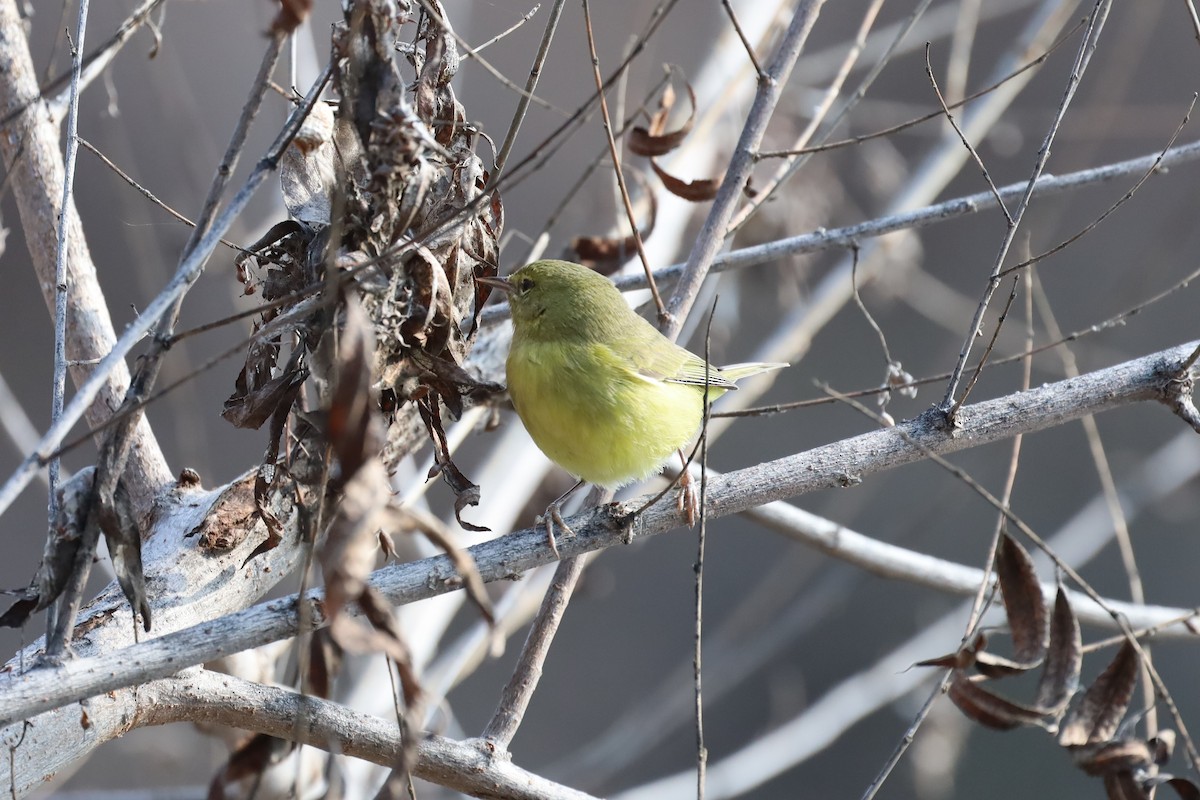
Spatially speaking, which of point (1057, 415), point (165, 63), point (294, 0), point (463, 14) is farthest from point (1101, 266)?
point (294, 0)

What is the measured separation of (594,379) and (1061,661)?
4.87ft

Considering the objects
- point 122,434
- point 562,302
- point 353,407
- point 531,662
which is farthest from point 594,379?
point 353,407

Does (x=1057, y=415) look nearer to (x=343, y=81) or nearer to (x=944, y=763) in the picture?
(x=343, y=81)

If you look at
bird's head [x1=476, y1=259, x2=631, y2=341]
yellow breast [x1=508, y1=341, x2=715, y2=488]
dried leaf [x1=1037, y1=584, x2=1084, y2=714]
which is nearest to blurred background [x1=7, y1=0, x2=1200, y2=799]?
bird's head [x1=476, y1=259, x2=631, y2=341]

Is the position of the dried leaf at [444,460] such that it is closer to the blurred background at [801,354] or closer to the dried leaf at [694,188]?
the dried leaf at [694,188]

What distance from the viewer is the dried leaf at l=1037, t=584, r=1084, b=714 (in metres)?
2.44

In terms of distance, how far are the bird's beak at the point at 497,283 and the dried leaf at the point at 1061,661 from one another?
1.70 m

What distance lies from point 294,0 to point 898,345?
6.45 metres

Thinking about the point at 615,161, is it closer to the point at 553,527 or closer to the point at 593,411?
the point at 593,411

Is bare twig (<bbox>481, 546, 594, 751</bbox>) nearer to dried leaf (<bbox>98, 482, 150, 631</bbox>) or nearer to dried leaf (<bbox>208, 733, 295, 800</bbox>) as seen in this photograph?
dried leaf (<bbox>208, 733, 295, 800</bbox>)

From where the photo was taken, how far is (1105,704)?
2512 millimetres

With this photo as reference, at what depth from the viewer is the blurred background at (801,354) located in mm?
5559

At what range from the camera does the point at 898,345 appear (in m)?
7.38

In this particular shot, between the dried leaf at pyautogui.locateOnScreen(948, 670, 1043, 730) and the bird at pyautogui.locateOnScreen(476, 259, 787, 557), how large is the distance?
1.09 m
